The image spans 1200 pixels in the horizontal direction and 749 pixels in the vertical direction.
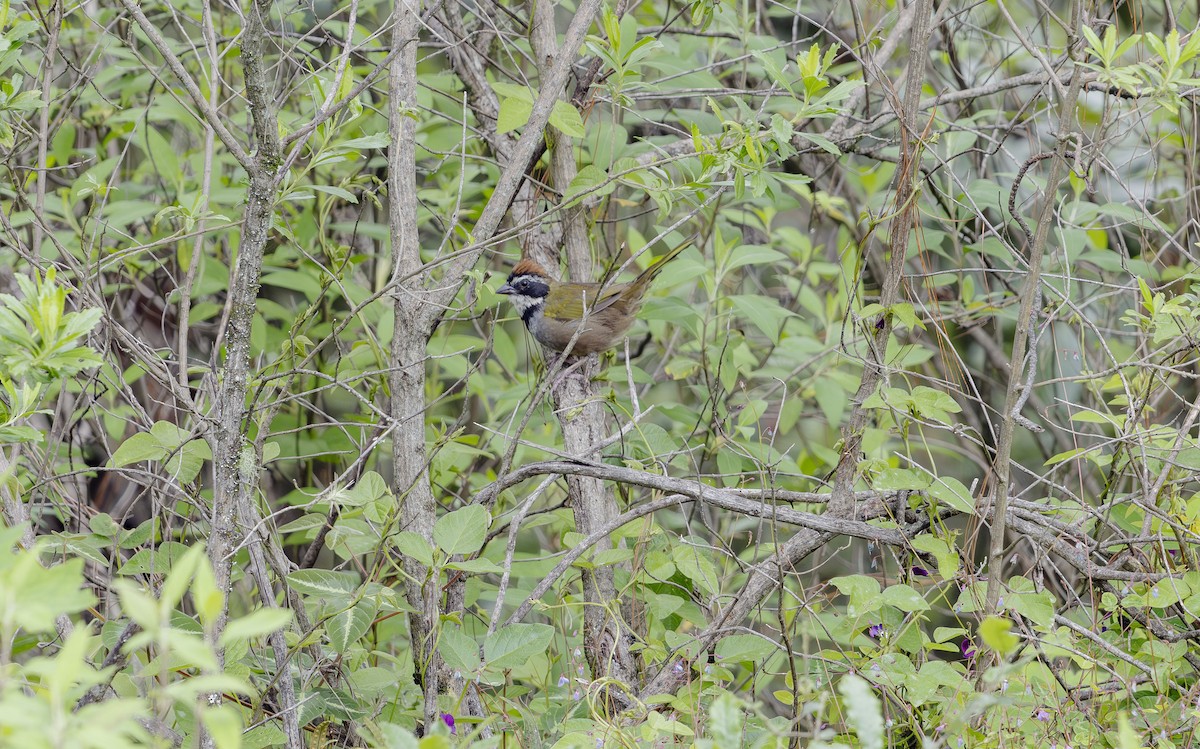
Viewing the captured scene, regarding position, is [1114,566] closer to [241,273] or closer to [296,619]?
[296,619]

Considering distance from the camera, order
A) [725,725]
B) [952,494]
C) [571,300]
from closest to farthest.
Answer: [725,725] < [952,494] < [571,300]

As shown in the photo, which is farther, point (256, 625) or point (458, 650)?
point (458, 650)

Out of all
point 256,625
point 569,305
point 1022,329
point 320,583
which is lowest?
point 569,305

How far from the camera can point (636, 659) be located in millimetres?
3301

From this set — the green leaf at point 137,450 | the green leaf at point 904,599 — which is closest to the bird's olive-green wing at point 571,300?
the green leaf at point 137,450

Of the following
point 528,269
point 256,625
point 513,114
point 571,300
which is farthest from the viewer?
point 571,300

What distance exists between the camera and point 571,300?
14.9 ft

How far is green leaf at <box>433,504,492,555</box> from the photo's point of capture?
8.59ft

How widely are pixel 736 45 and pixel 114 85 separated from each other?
296cm

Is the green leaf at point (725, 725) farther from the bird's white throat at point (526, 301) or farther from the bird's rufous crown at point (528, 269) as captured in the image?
the bird's white throat at point (526, 301)

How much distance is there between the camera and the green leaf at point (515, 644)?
261cm

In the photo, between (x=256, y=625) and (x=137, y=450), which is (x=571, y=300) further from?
(x=256, y=625)

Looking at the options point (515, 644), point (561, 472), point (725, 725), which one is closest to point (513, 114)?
point (561, 472)

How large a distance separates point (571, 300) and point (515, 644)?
2179mm
